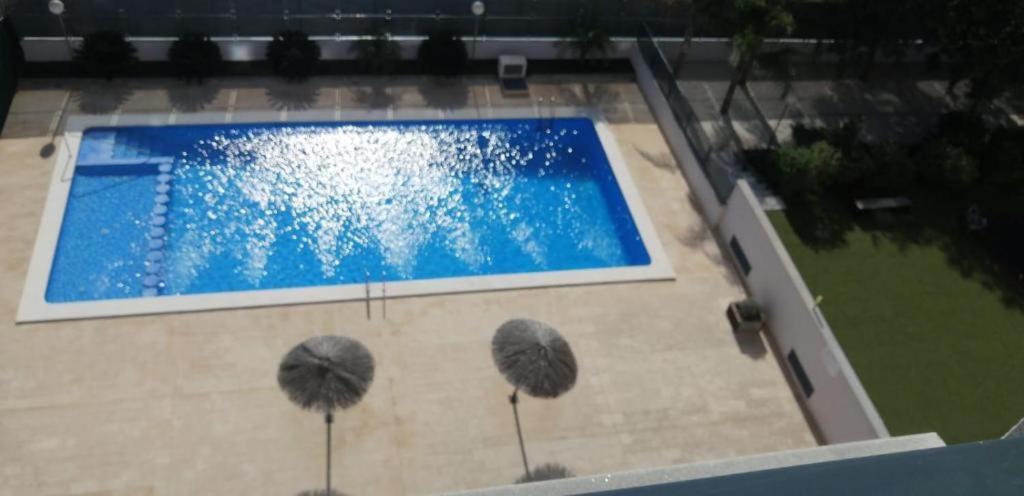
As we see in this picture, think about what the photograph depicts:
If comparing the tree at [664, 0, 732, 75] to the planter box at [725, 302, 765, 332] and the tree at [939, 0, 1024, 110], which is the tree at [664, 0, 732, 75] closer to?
the tree at [939, 0, 1024, 110]

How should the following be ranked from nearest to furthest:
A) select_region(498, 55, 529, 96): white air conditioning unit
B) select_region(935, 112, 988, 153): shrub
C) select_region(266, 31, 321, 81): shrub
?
select_region(935, 112, 988, 153): shrub → select_region(266, 31, 321, 81): shrub → select_region(498, 55, 529, 96): white air conditioning unit

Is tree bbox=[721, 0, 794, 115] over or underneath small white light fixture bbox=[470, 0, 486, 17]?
underneath

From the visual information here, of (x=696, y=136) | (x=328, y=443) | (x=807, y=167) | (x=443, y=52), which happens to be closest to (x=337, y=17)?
(x=443, y=52)

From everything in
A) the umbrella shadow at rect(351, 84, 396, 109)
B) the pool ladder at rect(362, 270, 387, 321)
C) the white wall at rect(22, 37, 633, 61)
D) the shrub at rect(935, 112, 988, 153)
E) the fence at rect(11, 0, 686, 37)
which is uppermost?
the fence at rect(11, 0, 686, 37)

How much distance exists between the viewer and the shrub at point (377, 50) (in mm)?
23469

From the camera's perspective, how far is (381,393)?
16531 mm

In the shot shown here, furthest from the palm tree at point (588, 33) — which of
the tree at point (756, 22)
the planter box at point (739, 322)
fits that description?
the planter box at point (739, 322)

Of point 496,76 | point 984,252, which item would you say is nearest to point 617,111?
point 496,76

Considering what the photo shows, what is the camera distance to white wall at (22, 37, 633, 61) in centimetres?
2225

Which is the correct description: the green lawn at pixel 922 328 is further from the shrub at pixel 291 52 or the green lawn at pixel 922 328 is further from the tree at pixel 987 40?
the shrub at pixel 291 52

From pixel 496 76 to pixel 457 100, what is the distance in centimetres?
188

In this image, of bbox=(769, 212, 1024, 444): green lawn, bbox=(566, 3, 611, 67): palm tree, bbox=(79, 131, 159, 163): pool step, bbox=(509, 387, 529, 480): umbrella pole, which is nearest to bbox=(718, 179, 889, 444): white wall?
bbox=(769, 212, 1024, 444): green lawn

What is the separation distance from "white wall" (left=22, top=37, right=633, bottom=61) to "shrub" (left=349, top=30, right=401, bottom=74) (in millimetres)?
493

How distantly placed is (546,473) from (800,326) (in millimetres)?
7127
